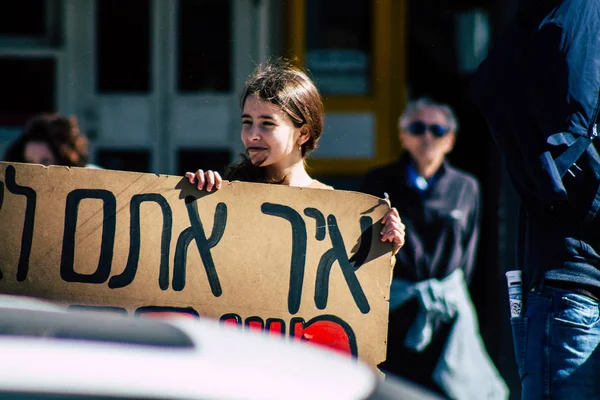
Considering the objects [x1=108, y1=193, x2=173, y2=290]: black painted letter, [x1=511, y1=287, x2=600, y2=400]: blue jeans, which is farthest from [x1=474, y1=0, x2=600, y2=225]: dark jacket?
[x1=108, y1=193, x2=173, y2=290]: black painted letter

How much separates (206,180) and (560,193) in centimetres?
109

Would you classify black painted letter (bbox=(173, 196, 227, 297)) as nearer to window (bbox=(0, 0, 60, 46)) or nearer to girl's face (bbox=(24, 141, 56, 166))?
girl's face (bbox=(24, 141, 56, 166))

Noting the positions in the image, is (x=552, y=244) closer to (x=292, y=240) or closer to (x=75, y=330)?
(x=292, y=240)

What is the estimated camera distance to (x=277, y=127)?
3432 mm

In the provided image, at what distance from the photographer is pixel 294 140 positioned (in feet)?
11.5

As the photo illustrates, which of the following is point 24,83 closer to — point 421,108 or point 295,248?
point 421,108

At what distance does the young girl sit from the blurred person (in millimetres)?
1744

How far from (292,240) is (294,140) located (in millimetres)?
486

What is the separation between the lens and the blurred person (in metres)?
5.01

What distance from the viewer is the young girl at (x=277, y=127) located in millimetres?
3412

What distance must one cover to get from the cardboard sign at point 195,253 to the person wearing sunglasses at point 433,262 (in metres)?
2.02

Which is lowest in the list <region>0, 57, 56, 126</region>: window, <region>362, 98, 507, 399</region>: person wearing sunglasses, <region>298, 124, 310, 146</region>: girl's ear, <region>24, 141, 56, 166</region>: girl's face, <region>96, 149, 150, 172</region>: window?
<region>362, 98, 507, 399</region>: person wearing sunglasses

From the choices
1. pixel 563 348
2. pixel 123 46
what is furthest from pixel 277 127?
pixel 123 46

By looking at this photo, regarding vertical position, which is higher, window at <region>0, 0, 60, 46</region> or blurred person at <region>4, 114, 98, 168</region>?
window at <region>0, 0, 60, 46</region>
